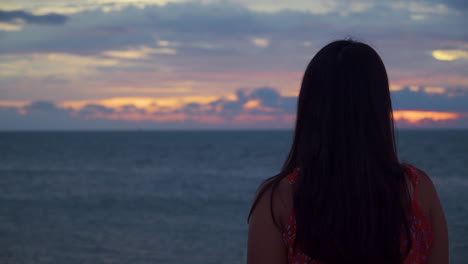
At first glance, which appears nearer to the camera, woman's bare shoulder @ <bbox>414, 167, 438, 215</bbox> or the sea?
woman's bare shoulder @ <bbox>414, 167, 438, 215</bbox>

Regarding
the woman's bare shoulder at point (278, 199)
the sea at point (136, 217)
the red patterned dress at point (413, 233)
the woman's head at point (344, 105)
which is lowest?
the sea at point (136, 217)

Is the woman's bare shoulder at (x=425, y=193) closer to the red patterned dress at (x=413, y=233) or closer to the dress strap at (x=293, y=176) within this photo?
the red patterned dress at (x=413, y=233)

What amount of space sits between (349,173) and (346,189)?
0.05 metres

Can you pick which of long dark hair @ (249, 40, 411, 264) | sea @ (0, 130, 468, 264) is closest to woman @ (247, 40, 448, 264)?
long dark hair @ (249, 40, 411, 264)

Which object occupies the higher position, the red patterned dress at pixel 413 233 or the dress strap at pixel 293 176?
the dress strap at pixel 293 176

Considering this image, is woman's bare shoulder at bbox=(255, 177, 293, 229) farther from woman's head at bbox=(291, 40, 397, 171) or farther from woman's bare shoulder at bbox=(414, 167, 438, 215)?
woman's bare shoulder at bbox=(414, 167, 438, 215)

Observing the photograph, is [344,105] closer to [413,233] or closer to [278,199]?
[278,199]

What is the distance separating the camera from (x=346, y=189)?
140 cm

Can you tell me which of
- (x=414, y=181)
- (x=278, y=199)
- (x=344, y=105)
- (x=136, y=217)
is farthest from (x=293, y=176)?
(x=136, y=217)

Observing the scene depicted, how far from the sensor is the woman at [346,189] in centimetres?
140

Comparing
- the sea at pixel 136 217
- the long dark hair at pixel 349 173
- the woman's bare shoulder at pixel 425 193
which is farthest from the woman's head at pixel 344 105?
the sea at pixel 136 217

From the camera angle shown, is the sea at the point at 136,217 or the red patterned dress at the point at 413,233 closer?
the red patterned dress at the point at 413,233

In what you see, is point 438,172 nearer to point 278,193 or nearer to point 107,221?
point 107,221

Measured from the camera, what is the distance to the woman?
1396mm
